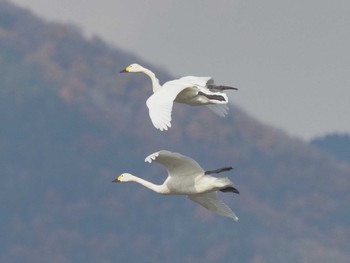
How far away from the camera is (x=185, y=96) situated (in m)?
49.1

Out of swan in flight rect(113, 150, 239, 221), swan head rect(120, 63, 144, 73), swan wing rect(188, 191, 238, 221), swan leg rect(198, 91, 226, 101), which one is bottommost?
swan wing rect(188, 191, 238, 221)

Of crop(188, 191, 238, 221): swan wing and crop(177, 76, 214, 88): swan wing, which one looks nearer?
crop(177, 76, 214, 88): swan wing

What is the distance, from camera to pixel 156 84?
5106cm

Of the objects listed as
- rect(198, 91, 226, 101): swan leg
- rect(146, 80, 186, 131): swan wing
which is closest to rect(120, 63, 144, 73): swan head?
rect(146, 80, 186, 131): swan wing

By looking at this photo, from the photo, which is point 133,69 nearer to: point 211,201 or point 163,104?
point 211,201

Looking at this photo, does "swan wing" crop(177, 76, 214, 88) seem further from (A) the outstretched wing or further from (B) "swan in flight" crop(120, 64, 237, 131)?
(A) the outstretched wing

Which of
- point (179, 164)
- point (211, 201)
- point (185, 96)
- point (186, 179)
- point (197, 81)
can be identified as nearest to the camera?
point (186, 179)

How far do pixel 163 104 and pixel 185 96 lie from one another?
2.99m

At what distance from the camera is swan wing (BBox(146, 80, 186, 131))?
1746 inches

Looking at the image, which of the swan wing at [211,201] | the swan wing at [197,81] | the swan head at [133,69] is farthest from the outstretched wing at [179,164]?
the swan head at [133,69]

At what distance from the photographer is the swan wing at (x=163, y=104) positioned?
1746 inches

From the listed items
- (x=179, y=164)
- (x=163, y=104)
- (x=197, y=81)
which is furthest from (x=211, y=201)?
(x=163, y=104)

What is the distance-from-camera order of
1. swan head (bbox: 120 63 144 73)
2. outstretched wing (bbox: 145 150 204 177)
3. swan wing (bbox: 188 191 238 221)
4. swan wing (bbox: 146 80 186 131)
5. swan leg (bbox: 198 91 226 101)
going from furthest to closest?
swan head (bbox: 120 63 144 73)
swan wing (bbox: 188 191 238 221)
swan leg (bbox: 198 91 226 101)
outstretched wing (bbox: 145 150 204 177)
swan wing (bbox: 146 80 186 131)

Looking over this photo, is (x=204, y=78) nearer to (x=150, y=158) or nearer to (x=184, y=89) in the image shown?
(x=184, y=89)
